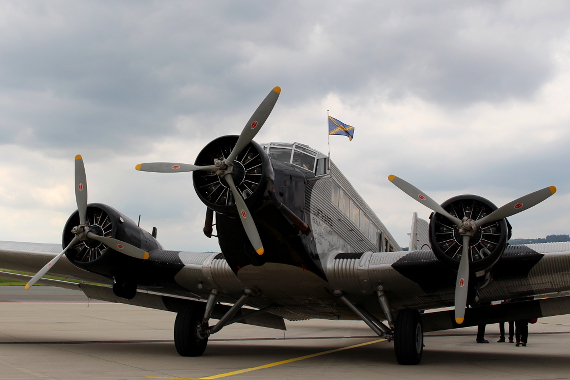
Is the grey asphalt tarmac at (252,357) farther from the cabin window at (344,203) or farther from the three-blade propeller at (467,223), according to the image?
the cabin window at (344,203)

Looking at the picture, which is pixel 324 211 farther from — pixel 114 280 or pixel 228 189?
pixel 114 280

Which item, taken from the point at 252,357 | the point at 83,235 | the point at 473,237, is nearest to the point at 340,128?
the point at 473,237

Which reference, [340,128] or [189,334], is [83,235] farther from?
[340,128]

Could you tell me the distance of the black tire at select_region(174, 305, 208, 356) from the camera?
A: 12.0 metres

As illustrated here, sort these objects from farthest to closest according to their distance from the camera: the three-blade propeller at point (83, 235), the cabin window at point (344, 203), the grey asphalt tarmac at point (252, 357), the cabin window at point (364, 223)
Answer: the cabin window at point (364, 223) < the cabin window at point (344, 203) < the three-blade propeller at point (83, 235) < the grey asphalt tarmac at point (252, 357)

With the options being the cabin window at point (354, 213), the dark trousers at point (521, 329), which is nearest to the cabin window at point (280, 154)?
the cabin window at point (354, 213)

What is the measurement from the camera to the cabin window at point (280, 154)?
11750 millimetres

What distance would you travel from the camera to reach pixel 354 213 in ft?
46.2

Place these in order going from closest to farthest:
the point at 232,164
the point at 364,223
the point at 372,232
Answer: the point at 232,164 < the point at 364,223 < the point at 372,232

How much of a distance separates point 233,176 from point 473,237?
4483mm

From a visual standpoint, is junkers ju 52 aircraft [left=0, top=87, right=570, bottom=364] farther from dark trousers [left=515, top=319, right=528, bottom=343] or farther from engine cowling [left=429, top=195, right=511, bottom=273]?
dark trousers [left=515, top=319, right=528, bottom=343]

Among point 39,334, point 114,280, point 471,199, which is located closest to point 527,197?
point 471,199

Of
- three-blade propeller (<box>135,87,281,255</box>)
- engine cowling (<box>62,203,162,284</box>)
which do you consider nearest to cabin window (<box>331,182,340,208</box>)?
three-blade propeller (<box>135,87,281,255</box>)

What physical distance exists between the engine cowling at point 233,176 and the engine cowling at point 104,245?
352cm
